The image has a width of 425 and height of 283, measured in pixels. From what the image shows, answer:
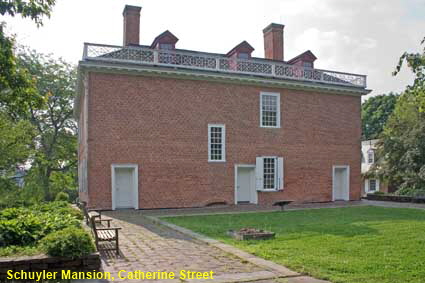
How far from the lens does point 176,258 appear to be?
8531 mm

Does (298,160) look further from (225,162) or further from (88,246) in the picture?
(88,246)

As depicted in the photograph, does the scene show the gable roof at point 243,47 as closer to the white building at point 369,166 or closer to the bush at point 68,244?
the bush at point 68,244

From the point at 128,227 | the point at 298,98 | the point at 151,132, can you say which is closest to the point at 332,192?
the point at 298,98

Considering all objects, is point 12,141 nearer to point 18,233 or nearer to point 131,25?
point 131,25

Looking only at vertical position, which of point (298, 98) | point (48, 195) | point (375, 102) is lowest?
point (48, 195)

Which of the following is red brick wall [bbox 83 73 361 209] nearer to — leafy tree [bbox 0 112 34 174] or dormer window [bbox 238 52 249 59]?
dormer window [bbox 238 52 249 59]

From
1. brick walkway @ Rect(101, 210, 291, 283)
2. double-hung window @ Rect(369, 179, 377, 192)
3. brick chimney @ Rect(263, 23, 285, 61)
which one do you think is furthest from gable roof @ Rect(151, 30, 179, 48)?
double-hung window @ Rect(369, 179, 377, 192)

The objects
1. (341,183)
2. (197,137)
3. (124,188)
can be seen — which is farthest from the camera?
(341,183)

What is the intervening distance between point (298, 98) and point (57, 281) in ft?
68.5

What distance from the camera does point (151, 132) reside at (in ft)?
70.2

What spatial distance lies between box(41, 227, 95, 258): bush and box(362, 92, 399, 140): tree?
183 ft

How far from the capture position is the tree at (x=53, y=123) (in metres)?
36.3

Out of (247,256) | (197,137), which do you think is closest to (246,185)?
(197,137)

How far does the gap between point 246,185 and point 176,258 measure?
16029 millimetres
